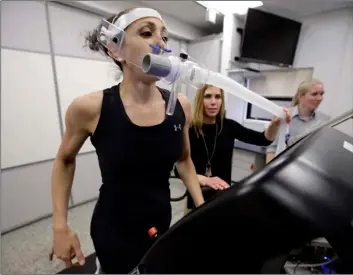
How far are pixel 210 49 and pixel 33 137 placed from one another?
2.55 metres

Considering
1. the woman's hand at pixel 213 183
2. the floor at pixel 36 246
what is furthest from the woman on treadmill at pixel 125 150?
the floor at pixel 36 246

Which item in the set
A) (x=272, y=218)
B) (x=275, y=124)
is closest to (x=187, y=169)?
(x=275, y=124)

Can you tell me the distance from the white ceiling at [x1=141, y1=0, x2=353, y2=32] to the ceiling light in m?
0.11

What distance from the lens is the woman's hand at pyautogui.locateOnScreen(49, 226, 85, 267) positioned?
678 millimetres

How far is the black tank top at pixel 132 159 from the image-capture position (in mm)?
664

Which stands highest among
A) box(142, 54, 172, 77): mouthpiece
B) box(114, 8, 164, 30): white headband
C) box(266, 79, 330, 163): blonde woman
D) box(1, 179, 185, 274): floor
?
box(114, 8, 164, 30): white headband

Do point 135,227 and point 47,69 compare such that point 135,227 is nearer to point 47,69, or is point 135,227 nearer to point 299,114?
point 299,114

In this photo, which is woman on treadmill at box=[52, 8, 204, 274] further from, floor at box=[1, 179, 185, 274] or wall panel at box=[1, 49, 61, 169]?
wall panel at box=[1, 49, 61, 169]

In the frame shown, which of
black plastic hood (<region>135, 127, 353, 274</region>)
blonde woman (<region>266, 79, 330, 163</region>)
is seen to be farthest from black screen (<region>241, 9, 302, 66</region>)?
black plastic hood (<region>135, 127, 353, 274</region>)

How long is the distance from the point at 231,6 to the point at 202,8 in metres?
0.35

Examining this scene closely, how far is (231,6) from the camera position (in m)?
2.50

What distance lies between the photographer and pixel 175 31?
2938 mm

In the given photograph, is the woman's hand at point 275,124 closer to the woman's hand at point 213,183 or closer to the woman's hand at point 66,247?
the woman's hand at point 213,183

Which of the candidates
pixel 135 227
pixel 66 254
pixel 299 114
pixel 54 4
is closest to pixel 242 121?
pixel 299 114
